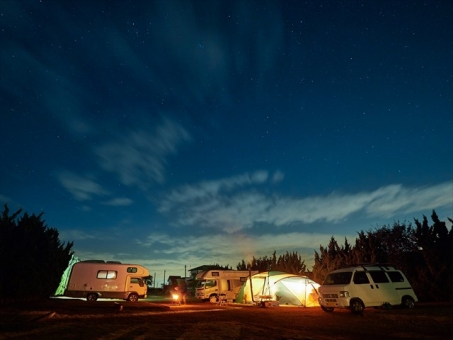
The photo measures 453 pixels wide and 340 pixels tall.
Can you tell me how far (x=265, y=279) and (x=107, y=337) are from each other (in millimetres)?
15772

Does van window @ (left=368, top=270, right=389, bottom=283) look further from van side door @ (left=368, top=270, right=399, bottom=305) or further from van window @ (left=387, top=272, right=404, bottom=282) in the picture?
van window @ (left=387, top=272, right=404, bottom=282)

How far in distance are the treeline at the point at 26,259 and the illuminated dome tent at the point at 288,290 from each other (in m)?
13.9

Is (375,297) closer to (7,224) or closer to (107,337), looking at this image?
(107,337)

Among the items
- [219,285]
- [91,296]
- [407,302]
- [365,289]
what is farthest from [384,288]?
[91,296]

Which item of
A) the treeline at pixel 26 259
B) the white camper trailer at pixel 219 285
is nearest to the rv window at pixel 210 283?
the white camper trailer at pixel 219 285

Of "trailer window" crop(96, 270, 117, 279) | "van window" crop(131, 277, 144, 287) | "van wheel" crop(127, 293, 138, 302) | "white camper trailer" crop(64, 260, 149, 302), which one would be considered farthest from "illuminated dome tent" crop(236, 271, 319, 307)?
"trailer window" crop(96, 270, 117, 279)

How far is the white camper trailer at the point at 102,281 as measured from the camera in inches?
1067

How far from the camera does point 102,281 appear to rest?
27.4m

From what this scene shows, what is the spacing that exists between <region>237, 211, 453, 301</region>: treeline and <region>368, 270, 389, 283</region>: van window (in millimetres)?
1628

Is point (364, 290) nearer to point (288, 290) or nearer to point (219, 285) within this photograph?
point (288, 290)

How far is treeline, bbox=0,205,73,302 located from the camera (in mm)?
19484

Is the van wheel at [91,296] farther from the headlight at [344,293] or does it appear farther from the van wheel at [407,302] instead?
the van wheel at [407,302]

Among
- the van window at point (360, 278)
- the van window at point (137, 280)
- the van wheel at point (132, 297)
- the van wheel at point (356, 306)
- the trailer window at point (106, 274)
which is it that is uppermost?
the trailer window at point (106, 274)

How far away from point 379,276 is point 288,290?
6940 mm
